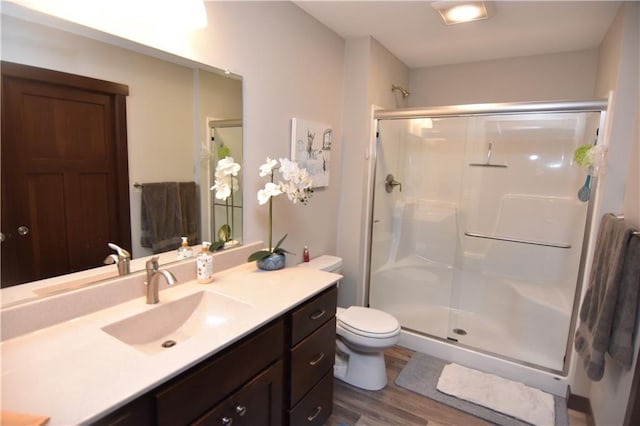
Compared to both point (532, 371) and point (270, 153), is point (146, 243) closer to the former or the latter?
point (270, 153)

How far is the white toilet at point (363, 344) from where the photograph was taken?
2.08 m

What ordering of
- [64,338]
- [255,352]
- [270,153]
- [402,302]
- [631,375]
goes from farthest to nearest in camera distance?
[402,302] < [270,153] < [631,375] < [255,352] < [64,338]

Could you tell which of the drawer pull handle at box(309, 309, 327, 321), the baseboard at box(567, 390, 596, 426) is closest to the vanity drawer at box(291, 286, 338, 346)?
the drawer pull handle at box(309, 309, 327, 321)

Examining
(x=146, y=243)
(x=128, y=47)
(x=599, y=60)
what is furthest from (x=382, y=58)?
(x=146, y=243)

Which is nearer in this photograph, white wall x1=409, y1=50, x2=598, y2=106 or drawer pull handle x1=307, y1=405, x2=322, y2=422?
drawer pull handle x1=307, y1=405, x2=322, y2=422

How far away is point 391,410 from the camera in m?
2.05

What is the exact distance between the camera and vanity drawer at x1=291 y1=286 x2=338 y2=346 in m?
1.51

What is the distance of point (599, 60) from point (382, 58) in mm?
1647

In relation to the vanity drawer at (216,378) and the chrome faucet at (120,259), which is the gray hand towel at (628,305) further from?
the chrome faucet at (120,259)

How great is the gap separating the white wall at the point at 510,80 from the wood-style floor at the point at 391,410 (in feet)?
8.04

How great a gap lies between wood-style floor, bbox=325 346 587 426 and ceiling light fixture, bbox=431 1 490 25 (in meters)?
2.39

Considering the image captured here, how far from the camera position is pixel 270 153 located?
2045 mm

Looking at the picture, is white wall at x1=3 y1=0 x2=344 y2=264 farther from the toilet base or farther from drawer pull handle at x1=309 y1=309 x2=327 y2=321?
the toilet base

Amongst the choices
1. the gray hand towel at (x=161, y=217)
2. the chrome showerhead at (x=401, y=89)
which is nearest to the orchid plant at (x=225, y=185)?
the gray hand towel at (x=161, y=217)
